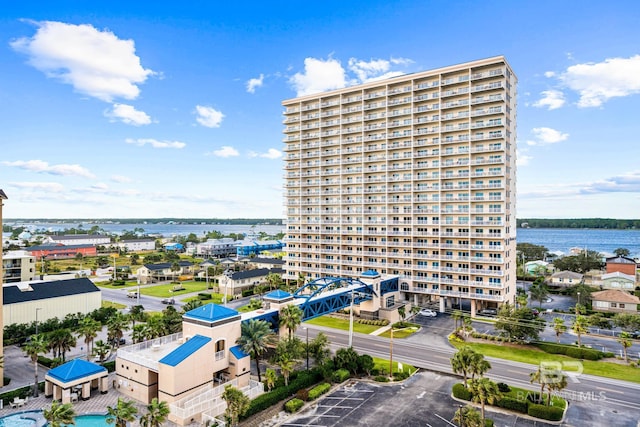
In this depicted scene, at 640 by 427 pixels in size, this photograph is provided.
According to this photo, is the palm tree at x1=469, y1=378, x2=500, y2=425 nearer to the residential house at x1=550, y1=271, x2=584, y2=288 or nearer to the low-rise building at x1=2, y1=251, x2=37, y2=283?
the residential house at x1=550, y1=271, x2=584, y2=288

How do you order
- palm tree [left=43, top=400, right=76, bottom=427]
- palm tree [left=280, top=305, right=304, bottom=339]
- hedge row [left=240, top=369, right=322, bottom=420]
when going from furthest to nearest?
palm tree [left=280, top=305, right=304, bottom=339] < hedge row [left=240, top=369, right=322, bottom=420] < palm tree [left=43, top=400, right=76, bottom=427]

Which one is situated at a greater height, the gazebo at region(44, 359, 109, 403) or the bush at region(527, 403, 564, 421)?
the gazebo at region(44, 359, 109, 403)

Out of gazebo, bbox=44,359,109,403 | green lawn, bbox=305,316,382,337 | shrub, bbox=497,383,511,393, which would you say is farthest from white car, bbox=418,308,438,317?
gazebo, bbox=44,359,109,403

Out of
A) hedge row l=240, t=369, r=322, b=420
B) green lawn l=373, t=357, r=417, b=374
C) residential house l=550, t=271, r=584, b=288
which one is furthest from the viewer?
residential house l=550, t=271, r=584, b=288

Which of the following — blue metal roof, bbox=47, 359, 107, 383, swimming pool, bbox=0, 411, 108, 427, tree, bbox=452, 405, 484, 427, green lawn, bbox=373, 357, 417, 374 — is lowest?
green lawn, bbox=373, 357, 417, 374

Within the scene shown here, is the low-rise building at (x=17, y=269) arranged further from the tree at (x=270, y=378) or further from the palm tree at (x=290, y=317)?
the tree at (x=270, y=378)

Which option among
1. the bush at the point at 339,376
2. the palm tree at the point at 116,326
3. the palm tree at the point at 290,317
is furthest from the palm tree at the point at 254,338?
the palm tree at the point at 116,326

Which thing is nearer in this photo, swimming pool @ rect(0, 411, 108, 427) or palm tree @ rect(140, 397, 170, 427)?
palm tree @ rect(140, 397, 170, 427)

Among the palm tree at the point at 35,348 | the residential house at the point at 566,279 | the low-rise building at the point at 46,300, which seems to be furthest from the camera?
the residential house at the point at 566,279

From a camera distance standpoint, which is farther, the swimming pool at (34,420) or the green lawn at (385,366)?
the green lawn at (385,366)
